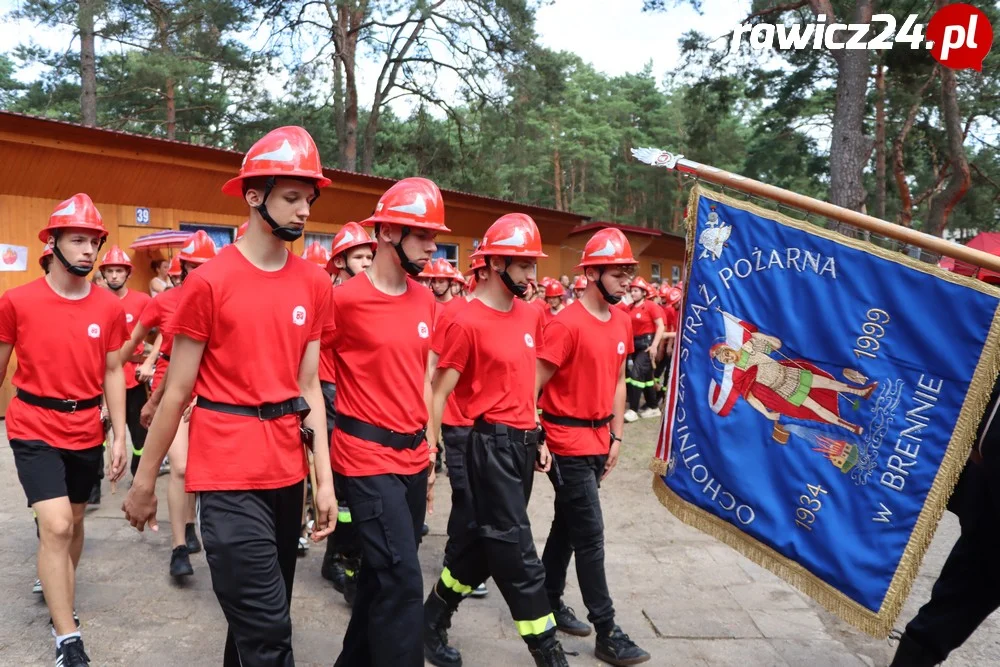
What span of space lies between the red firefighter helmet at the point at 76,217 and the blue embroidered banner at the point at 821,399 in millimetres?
3112

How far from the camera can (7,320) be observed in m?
4.14

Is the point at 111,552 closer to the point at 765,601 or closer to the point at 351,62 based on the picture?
the point at 765,601

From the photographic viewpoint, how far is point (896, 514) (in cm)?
316

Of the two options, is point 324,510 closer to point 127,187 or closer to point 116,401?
point 116,401

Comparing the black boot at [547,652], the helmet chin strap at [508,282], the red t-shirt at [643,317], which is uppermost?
the helmet chin strap at [508,282]

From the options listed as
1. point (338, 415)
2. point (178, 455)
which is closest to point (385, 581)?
point (338, 415)

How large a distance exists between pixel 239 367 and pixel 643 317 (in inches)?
445

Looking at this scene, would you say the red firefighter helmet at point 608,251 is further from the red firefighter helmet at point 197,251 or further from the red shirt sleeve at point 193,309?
the red firefighter helmet at point 197,251

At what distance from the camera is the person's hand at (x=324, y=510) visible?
3184 millimetres

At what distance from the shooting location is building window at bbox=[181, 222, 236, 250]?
1494 cm

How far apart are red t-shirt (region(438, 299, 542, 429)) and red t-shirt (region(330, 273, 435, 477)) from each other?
64cm

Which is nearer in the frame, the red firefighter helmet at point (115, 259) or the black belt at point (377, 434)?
the black belt at point (377, 434)

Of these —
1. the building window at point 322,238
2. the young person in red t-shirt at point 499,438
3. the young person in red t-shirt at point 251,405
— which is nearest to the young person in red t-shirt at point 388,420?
the young person in red t-shirt at point 251,405

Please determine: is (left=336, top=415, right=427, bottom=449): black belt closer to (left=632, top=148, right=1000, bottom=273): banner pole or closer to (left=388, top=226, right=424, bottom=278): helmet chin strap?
(left=388, top=226, right=424, bottom=278): helmet chin strap
